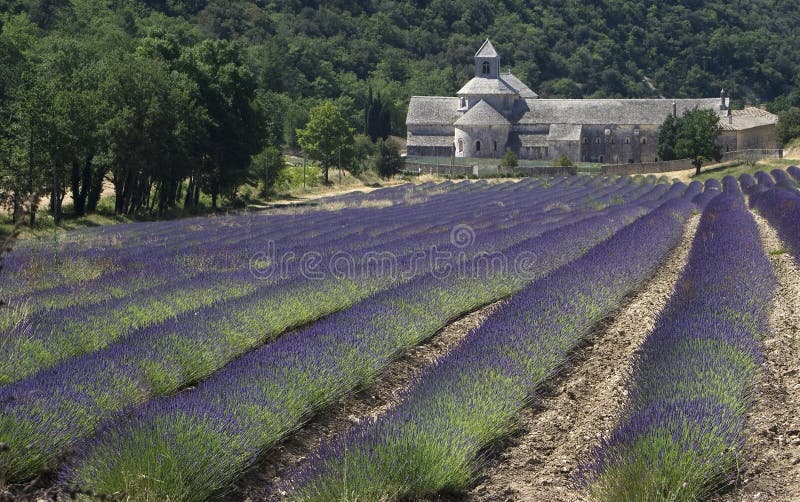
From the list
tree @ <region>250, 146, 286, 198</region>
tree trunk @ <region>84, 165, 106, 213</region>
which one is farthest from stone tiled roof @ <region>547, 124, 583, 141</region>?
tree trunk @ <region>84, 165, 106, 213</region>

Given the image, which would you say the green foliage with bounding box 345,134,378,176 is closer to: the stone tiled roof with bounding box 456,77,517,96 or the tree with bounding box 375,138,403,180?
the tree with bounding box 375,138,403,180

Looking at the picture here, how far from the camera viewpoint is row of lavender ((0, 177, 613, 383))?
6.37 m

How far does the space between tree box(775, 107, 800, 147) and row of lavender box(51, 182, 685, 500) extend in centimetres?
6958

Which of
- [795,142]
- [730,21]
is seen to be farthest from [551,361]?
[730,21]

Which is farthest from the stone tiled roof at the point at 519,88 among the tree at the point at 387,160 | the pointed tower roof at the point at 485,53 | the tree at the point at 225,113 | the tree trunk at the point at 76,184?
the tree trunk at the point at 76,184

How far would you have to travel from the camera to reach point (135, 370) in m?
5.66

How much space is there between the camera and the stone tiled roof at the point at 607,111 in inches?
3029

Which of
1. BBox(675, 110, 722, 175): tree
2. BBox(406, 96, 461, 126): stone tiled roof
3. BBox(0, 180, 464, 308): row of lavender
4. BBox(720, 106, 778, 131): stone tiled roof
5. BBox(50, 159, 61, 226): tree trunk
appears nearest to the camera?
BBox(0, 180, 464, 308): row of lavender

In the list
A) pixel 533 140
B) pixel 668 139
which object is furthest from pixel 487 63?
pixel 668 139

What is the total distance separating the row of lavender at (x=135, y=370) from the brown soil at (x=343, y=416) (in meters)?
0.90

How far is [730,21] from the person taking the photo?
152 meters

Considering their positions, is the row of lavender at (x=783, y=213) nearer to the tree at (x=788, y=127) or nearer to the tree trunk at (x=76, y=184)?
the tree trunk at (x=76, y=184)

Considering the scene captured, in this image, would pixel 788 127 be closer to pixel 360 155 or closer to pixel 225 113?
pixel 360 155

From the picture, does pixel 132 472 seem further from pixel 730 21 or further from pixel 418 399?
pixel 730 21
